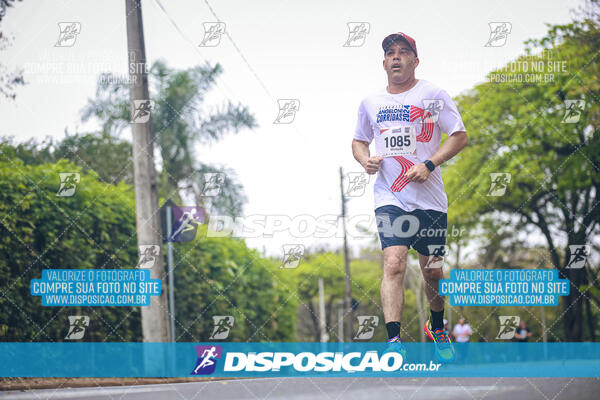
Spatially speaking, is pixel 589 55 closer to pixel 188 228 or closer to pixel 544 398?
pixel 188 228

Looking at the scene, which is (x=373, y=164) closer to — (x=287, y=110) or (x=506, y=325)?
(x=287, y=110)

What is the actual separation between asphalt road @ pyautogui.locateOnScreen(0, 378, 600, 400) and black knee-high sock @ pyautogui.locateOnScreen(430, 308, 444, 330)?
2.84 ft

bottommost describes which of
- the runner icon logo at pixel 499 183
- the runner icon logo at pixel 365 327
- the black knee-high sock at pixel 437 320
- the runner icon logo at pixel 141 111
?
the runner icon logo at pixel 365 327

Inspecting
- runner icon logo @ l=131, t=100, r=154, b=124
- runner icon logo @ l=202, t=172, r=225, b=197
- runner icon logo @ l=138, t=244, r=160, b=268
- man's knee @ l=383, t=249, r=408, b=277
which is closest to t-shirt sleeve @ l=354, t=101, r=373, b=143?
man's knee @ l=383, t=249, r=408, b=277

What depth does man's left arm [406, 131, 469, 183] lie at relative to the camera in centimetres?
314

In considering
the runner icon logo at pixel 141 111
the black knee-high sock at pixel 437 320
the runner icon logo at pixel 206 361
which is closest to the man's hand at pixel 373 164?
the black knee-high sock at pixel 437 320

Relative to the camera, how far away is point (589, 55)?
11.9 m

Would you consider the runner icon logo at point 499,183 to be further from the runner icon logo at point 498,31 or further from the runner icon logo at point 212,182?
the runner icon logo at point 212,182

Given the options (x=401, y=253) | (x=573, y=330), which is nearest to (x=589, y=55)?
(x=573, y=330)

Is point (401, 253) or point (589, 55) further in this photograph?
point (589, 55)

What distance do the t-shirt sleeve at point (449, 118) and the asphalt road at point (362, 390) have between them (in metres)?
1.84

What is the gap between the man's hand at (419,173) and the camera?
3.14m

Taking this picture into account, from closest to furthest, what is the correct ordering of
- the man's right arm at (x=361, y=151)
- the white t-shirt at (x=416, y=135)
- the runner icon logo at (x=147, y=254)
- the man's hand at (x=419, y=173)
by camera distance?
the man's hand at (x=419, y=173) < the white t-shirt at (x=416, y=135) < the man's right arm at (x=361, y=151) < the runner icon logo at (x=147, y=254)

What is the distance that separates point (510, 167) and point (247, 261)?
6.35 metres
